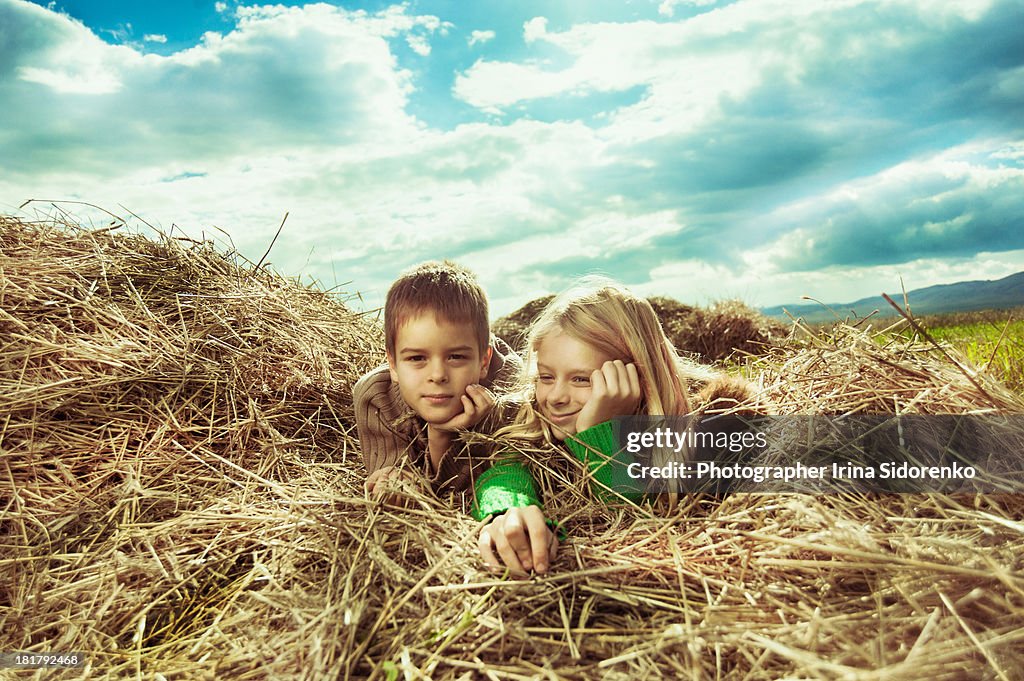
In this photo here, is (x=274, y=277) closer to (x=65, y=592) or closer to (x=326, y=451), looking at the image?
(x=326, y=451)

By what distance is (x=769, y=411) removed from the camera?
288 centimetres

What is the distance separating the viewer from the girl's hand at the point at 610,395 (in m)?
2.48

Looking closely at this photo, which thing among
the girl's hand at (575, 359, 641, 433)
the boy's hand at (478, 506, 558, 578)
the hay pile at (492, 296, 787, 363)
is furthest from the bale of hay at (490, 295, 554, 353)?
the boy's hand at (478, 506, 558, 578)

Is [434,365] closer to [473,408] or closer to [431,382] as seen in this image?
[431,382]

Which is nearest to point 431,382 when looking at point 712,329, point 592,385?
point 592,385

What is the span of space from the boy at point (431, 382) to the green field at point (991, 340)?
1.76 m

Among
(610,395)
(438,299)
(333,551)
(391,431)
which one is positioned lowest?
(333,551)

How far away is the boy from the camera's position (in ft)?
8.99

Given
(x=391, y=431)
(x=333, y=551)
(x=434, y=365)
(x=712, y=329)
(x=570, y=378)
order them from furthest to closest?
(x=712, y=329) → (x=391, y=431) → (x=434, y=365) → (x=570, y=378) → (x=333, y=551)

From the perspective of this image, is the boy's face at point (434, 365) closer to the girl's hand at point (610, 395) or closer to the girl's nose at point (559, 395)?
the girl's nose at point (559, 395)

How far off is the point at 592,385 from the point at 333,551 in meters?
1.07

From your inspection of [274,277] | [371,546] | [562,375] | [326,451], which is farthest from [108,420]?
[562,375]

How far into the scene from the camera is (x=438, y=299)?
2.77 metres

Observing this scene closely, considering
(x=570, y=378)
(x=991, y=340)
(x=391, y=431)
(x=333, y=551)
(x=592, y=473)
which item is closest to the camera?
(x=333, y=551)
